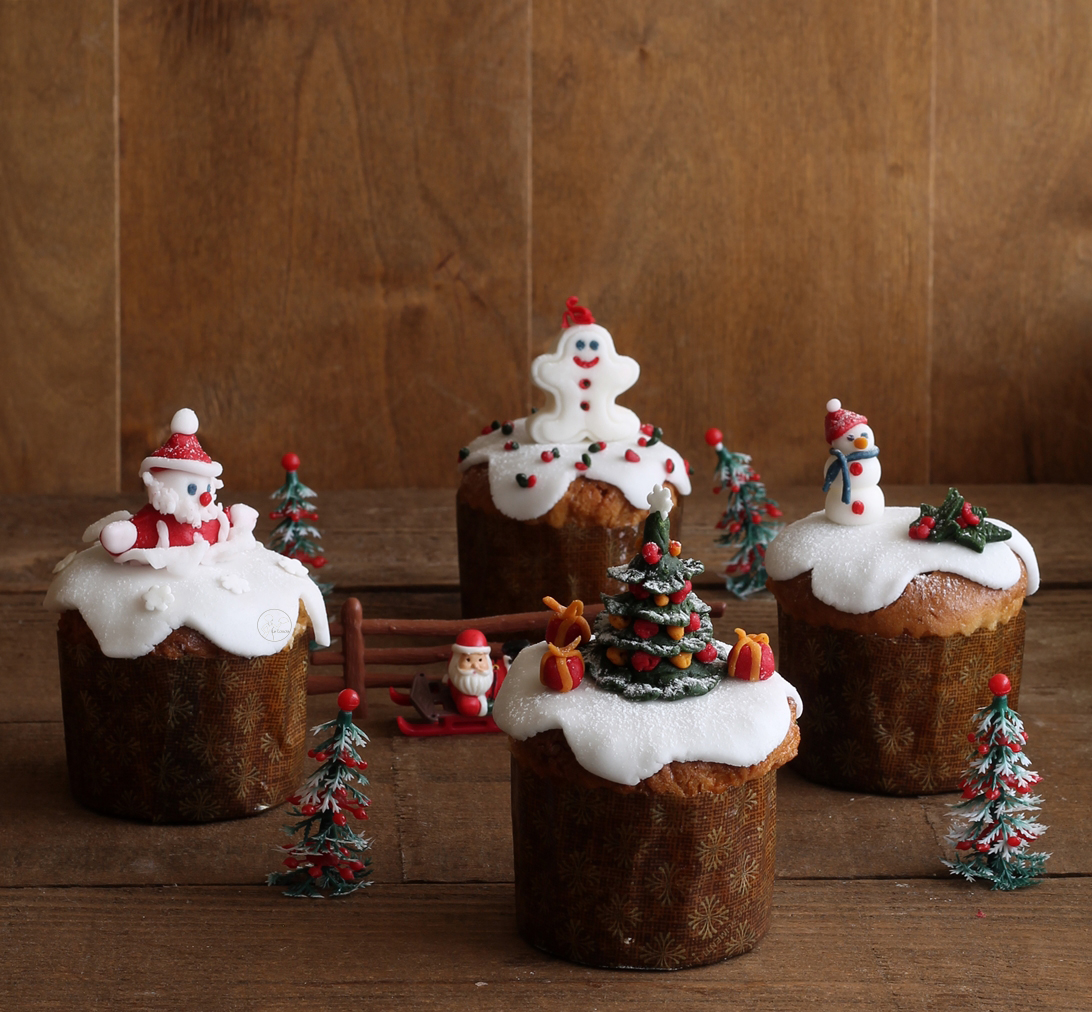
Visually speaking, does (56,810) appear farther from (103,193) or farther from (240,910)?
(103,193)

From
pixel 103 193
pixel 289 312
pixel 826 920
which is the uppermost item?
pixel 103 193

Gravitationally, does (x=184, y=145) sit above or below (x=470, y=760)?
above

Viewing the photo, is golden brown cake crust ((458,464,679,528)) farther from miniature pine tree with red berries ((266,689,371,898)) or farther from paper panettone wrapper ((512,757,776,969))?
paper panettone wrapper ((512,757,776,969))

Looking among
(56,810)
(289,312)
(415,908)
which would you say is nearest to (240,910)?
(415,908)

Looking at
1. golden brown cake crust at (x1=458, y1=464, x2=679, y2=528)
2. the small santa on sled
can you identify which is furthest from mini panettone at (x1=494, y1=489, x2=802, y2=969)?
golden brown cake crust at (x1=458, y1=464, x2=679, y2=528)

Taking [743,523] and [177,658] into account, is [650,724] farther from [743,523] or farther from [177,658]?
[743,523]

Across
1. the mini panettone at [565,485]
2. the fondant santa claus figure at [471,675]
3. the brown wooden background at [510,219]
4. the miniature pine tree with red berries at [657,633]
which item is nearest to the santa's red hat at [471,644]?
the fondant santa claus figure at [471,675]

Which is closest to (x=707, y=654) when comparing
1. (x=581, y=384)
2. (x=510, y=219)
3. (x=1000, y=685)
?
(x=1000, y=685)
